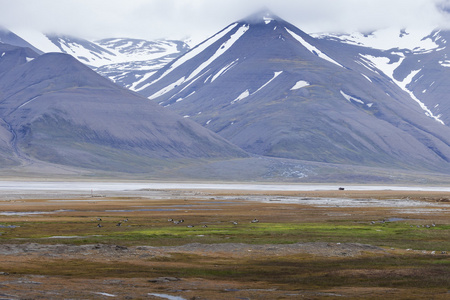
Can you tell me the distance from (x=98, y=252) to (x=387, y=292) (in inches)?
719

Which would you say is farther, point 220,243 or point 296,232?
point 296,232

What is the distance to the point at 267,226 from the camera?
64.0 m

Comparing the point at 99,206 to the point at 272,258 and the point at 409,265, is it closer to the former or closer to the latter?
the point at 272,258

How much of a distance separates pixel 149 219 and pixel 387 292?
1700 inches

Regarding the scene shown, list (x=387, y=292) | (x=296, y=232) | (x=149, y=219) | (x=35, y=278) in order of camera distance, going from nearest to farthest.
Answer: (x=387, y=292), (x=35, y=278), (x=296, y=232), (x=149, y=219)

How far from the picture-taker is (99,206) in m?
93.4

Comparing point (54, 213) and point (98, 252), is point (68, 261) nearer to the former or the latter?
point (98, 252)

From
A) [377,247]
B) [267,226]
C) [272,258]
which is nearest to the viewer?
[272,258]

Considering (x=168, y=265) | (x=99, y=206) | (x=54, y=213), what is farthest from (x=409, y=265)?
(x=99, y=206)

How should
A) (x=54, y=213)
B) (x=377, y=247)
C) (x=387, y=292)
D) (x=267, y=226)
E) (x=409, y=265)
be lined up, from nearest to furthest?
(x=387, y=292)
(x=409, y=265)
(x=377, y=247)
(x=267, y=226)
(x=54, y=213)

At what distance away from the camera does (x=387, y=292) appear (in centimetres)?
3078

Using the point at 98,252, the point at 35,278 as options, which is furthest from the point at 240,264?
the point at 35,278

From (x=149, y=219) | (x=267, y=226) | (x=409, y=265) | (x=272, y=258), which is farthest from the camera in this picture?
(x=149, y=219)

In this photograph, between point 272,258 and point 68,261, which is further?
point 272,258
